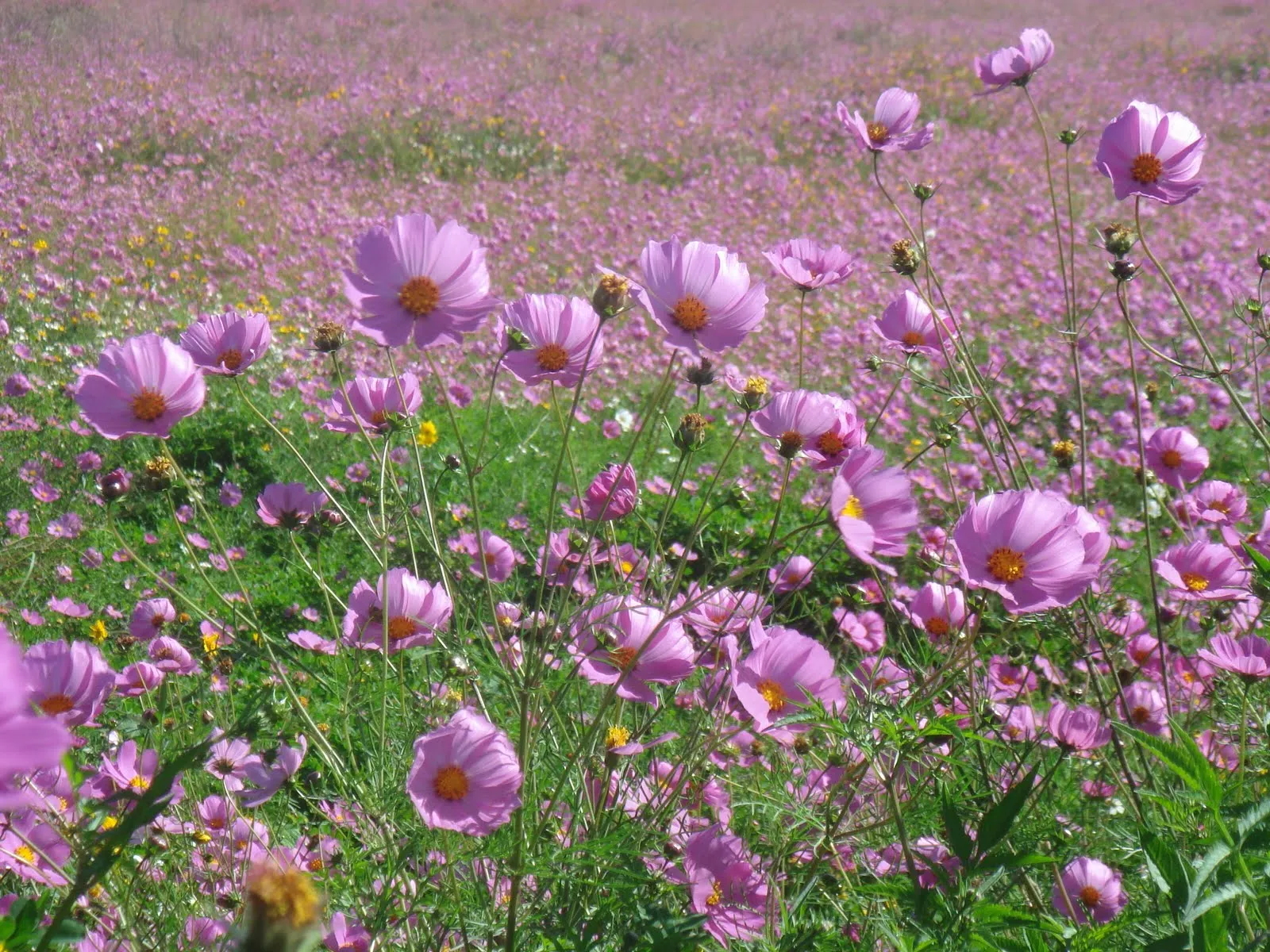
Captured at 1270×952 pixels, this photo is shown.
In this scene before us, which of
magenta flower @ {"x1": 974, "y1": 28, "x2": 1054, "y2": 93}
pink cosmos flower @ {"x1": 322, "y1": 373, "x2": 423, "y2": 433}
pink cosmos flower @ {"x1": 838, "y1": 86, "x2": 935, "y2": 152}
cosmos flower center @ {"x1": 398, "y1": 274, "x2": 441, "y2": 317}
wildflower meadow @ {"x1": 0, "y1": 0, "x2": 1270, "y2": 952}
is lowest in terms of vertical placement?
wildflower meadow @ {"x1": 0, "y1": 0, "x2": 1270, "y2": 952}

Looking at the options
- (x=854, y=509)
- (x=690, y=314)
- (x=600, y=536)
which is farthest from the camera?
(x=600, y=536)

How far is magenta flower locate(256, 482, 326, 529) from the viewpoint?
1150 millimetres

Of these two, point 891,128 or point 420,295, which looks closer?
point 420,295

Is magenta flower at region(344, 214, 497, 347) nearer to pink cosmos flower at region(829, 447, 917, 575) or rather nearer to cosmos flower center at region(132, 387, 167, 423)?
cosmos flower center at region(132, 387, 167, 423)

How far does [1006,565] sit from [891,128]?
2.59 ft

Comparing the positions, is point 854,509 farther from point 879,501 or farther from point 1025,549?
point 1025,549

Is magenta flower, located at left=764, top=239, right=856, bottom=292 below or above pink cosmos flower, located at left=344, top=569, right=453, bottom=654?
above

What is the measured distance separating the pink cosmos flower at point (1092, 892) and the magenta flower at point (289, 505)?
935mm

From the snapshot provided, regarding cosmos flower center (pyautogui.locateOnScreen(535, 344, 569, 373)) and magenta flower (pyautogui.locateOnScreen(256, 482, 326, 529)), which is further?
magenta flower (pyautogui.locateOnScreen(256, 482, 326, 529))

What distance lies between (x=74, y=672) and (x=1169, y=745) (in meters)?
0.86

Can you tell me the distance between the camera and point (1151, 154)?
1.18 m

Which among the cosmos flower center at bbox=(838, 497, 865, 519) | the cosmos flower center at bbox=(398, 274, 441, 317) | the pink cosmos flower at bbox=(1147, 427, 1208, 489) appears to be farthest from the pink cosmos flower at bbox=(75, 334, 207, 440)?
the pink cosmos flower at bbox=(1147, 427, 1208, 489)

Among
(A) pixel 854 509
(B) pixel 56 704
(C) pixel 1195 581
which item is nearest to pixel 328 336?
(B) pixel 56 704

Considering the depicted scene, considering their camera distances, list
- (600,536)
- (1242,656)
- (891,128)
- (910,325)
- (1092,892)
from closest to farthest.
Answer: (1092,892)
(1242,656)
(910,325)
(891,128)
(600,536)
